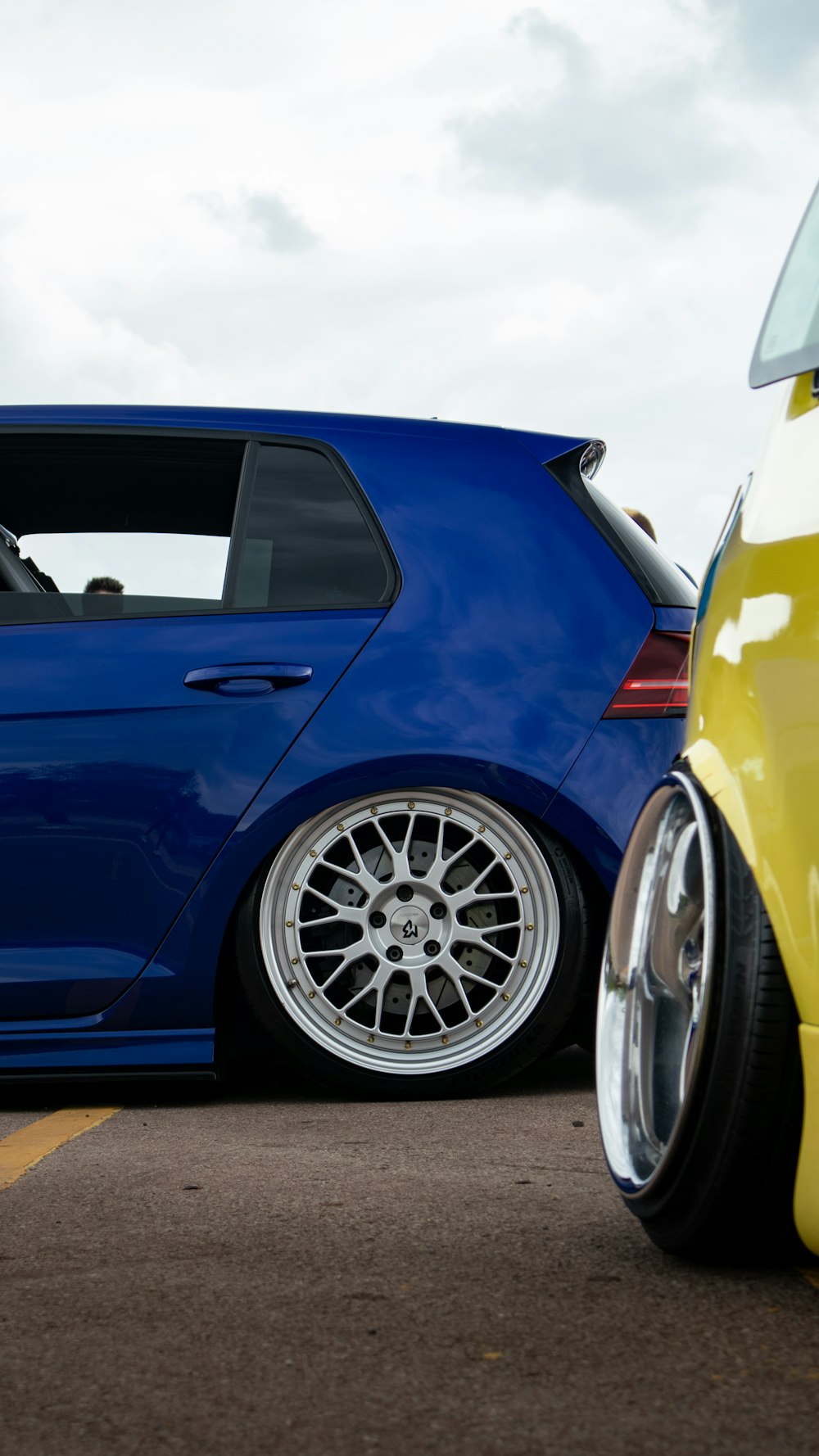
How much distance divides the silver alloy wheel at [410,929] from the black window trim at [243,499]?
1.54 feet

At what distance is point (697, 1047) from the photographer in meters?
1.77

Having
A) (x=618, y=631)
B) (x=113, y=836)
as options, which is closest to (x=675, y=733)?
(x=618, y=631)

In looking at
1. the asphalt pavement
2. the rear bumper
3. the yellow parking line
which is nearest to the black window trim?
the yellow parking line

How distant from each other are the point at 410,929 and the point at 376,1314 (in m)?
1.62

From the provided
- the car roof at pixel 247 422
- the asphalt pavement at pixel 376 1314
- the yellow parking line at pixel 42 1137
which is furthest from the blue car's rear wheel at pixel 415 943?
the car roof at pixel 247 422

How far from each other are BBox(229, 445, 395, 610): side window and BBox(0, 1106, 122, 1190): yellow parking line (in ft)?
3.80

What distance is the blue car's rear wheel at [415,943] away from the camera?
3.42 m

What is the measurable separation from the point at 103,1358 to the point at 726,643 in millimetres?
1080

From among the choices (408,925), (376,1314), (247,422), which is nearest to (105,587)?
(247,422)

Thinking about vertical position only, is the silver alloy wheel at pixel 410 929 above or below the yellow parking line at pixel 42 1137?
above

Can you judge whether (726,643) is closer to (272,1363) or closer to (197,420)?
(272,1363)

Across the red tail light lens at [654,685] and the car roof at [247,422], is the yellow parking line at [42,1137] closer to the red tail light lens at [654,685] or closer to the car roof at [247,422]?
the red tail light lens at [654,685]

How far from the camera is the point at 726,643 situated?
1.93 m

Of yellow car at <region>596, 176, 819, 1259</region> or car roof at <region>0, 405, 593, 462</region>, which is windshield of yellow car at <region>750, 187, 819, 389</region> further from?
car roof at <region>0, 405, 593, 462</region>
